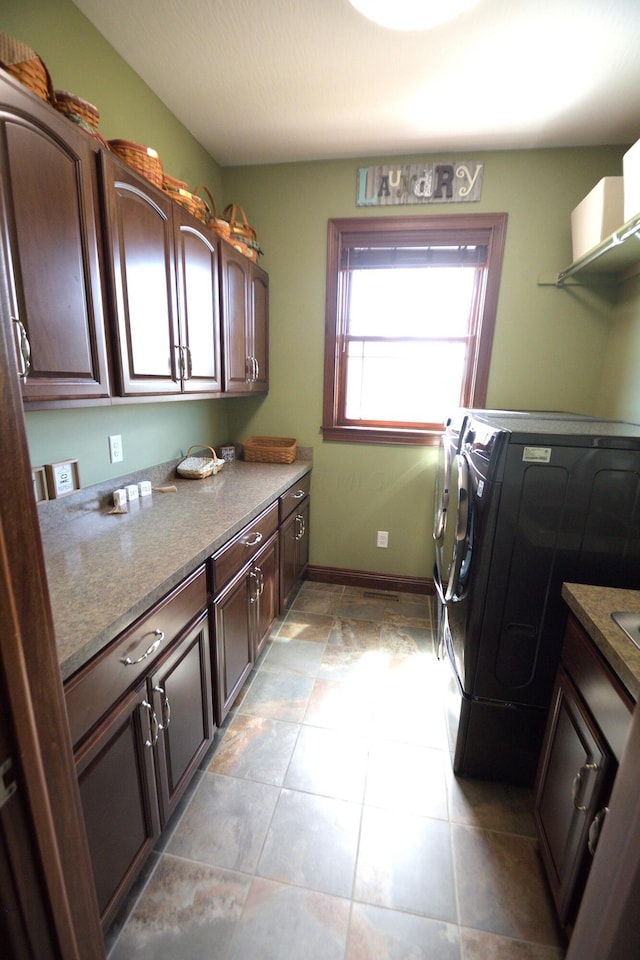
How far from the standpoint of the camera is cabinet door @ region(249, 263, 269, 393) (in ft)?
8.04

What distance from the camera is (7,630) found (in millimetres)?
505

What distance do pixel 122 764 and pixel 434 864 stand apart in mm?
1007

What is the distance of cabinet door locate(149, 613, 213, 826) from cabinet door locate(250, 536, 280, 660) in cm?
44

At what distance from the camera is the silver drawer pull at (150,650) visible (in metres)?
0.98

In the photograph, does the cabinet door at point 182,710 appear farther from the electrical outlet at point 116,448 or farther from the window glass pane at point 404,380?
the window glass pane at point 404,380

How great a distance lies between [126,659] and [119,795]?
0.35 metres

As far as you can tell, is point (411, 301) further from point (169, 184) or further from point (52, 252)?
point (52, 252)

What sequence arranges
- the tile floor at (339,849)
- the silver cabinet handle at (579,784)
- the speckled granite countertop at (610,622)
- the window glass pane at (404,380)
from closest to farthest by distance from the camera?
the speckled granite countertop at (610,622)
the silver cabinet handle at (579,784)
the tile floor at (339,849)
the window glass pane at (404,380)

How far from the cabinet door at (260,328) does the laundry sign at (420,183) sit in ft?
2.49

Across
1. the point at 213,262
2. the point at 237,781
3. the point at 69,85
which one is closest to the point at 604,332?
the point at 213,262

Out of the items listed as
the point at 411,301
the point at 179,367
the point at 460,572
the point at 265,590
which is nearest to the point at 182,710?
the point at 265,590

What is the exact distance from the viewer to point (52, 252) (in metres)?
1.06

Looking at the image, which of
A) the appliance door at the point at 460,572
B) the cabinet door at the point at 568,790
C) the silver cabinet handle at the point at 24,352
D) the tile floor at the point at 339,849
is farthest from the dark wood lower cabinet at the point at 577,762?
the silver cabinet handle at the point at 24,352

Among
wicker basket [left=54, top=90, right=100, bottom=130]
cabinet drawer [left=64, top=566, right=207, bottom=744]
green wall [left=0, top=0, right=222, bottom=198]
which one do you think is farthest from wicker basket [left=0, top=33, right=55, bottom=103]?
cabinet drawer [left=64, top=566, right=207, bottom=744]
